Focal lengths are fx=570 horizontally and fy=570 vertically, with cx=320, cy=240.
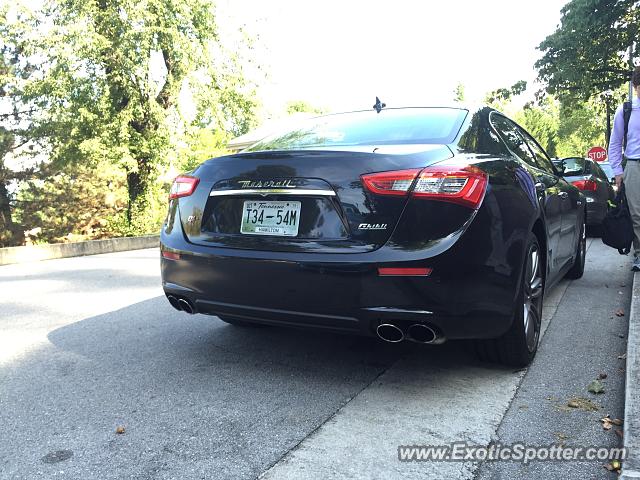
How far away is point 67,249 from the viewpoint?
12477mm

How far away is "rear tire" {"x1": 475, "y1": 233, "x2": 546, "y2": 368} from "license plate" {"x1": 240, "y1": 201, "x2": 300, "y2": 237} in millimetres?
1254

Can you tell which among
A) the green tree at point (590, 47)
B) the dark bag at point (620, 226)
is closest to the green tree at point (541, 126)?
the green tree at point (590, 47)

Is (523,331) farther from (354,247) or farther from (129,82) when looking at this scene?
(129,82)

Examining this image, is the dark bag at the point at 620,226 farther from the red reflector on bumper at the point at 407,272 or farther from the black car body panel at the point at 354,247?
the red reflector on bumper at the point at 407,272

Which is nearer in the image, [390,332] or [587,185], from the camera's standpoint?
[390,332]

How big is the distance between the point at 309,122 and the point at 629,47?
23290 mm

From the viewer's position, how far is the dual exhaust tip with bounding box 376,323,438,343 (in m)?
2.73

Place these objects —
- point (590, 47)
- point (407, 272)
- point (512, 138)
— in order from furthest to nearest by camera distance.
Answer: point (590, 47) → point (512, 138) → point (407, 272)

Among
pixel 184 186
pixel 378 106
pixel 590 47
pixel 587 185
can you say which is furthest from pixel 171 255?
pixel 590 47

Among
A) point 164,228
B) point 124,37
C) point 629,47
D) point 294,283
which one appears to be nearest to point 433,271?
point 294,283

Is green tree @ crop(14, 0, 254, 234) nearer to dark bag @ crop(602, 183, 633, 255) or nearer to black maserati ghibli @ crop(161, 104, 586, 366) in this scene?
dark bag @ crop(602, 183, 633, 255)

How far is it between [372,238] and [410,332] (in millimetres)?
495

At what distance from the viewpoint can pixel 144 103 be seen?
62.1 feet

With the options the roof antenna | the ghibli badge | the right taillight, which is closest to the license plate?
the ghibli badge
